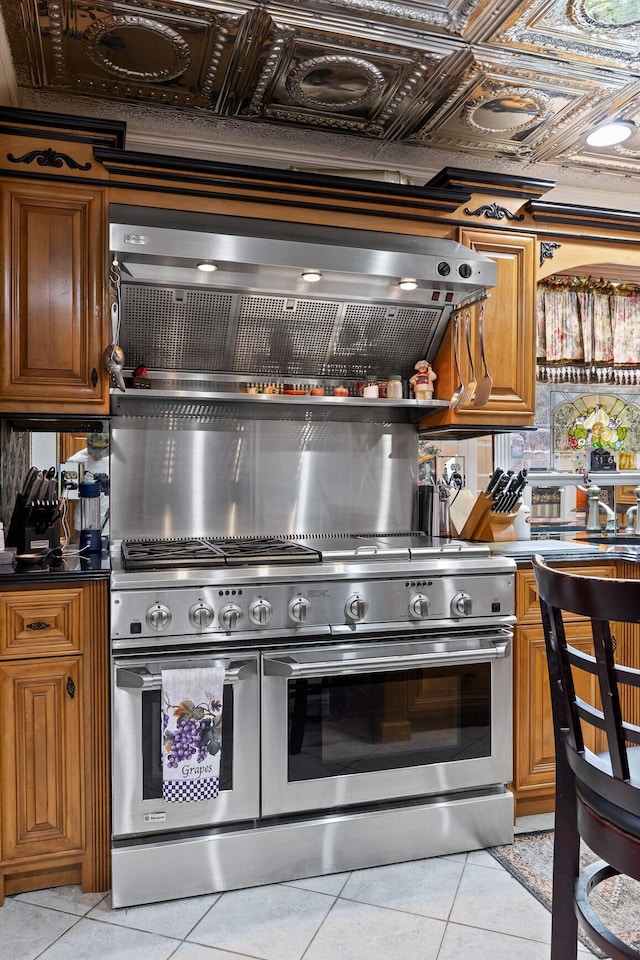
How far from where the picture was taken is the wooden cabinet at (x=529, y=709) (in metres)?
2.48

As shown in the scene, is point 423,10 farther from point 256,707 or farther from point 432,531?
point 256,707

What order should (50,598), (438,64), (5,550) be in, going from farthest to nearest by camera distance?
1. (438,64)
2. (5,550)
3. (50,598)

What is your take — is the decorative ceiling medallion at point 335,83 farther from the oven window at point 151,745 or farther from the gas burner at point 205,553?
the oven window at point 151,745

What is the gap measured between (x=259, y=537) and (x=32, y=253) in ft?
4.32

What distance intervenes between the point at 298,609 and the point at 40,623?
0.77m

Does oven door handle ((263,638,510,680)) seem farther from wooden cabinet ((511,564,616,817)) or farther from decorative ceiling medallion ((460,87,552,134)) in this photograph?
decorative ceiling medallion ((460,87,552,134))

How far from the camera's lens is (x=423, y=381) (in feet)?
9.37

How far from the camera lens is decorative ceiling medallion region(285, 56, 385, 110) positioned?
8.34 feet

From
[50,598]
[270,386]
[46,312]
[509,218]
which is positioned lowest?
[50,598]

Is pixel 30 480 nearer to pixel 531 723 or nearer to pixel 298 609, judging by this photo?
pixel 298 609

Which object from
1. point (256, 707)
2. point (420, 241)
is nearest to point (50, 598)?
point (256, 707)

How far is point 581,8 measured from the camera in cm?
231

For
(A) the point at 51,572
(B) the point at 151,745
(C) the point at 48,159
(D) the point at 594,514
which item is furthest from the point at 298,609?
(D) the point at 594,514

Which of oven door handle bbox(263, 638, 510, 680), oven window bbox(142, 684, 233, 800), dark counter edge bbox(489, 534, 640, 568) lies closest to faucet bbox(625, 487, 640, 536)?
dark counter edge bbox(489, 534, 640, 568)
